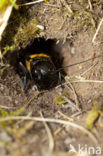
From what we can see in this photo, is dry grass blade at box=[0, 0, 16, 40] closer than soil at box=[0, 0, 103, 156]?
No

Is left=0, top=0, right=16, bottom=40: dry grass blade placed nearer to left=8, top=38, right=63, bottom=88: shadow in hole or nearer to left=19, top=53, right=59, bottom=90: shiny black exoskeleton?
left=19, top=53, right=59, bottom=90: shiny black exoskeleton

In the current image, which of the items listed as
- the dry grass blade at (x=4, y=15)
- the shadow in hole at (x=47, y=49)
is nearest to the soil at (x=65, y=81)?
the dry grass blade at (x=4, y=15)

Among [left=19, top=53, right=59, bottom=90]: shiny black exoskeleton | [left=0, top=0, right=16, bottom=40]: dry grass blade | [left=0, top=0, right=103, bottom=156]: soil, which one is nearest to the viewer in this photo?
[left=0, top=0, right=103, bottom=156]: soil

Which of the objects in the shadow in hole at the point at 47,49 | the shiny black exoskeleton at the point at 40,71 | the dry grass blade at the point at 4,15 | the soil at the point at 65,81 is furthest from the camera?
the shadow in hole at the point at 47,49

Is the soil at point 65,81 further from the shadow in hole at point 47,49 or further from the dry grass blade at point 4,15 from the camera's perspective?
the shadow in hole at point 47,49

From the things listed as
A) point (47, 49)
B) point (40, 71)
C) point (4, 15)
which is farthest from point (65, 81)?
point (4, 15)

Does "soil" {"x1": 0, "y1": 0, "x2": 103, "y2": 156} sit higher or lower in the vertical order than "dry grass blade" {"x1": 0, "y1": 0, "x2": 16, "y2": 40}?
lower

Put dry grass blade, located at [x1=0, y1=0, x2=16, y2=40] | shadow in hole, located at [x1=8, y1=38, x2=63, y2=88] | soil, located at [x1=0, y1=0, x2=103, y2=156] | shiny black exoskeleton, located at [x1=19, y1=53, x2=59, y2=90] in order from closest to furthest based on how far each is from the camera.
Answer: soil, located at [x1=0, y1=0, x2=103, y2=156]
dry grass blade, located at [x1=0, y1=0, x2=16, y2=40]
shiny black exoskeleton, located at [x1=19, y1=53, x2=59, y2=90]
shadow in hole, located at [x1=8, y1=38, x2=63, y2=88]

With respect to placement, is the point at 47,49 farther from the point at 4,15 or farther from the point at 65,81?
the point at 4,15

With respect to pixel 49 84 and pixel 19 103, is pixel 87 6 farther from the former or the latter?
pixel 19 103

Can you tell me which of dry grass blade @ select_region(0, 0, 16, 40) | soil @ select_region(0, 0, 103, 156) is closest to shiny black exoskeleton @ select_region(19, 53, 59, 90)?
soil @ select_region(0, 0, 103, 156)

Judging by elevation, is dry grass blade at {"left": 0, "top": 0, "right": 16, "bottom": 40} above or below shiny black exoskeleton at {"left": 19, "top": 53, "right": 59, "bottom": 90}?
above
